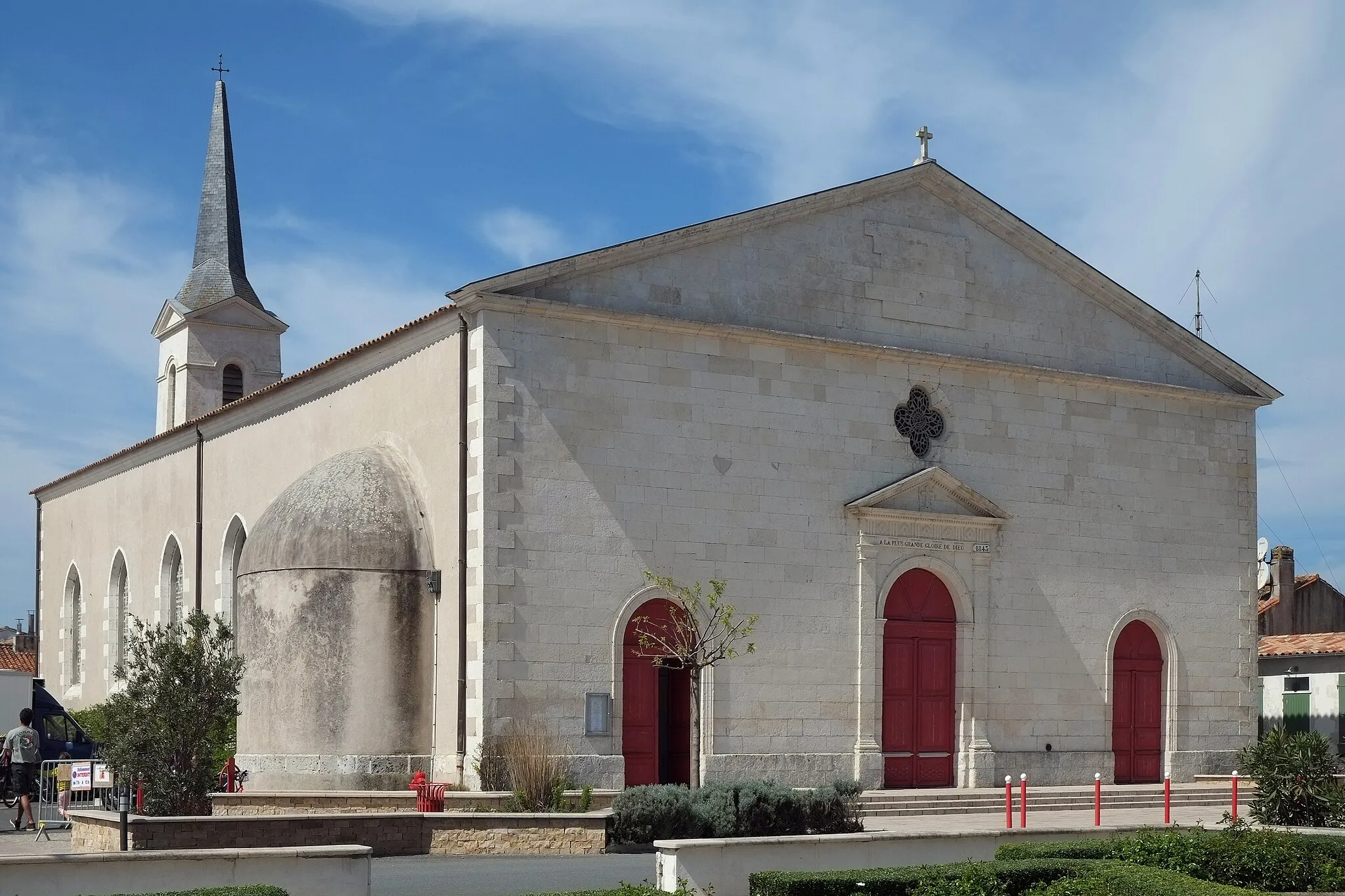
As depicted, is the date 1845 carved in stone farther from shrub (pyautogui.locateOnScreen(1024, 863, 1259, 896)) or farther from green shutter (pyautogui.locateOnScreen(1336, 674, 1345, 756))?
shrub (pyautogui.locateOnScreen(1024, 863, 1259, 896))

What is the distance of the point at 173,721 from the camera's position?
18.3 meters

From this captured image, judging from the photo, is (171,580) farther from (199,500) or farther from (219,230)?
(219,230)

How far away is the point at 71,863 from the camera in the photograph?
12.8 m

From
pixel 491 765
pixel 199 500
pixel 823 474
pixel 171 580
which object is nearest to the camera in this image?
pixel 491 765

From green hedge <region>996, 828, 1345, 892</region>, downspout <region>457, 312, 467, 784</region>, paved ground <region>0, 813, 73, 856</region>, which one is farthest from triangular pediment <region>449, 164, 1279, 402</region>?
green hedge <region>996, 828, 1345, 892</region>

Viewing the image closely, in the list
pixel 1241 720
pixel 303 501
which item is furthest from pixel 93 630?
A: pixel 1241 720

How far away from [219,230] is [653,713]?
2315 centimetres

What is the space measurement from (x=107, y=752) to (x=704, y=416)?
945 cm

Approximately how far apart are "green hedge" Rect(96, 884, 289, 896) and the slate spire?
29.6 metres

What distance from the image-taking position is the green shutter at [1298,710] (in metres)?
32.1

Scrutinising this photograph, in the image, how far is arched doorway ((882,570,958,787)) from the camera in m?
25.1

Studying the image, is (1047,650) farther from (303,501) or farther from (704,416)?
(303,501)

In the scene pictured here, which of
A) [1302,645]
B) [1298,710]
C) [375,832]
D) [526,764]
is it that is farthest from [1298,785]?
[375,832]

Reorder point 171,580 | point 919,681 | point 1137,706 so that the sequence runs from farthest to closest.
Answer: point 171,580, point 1137,706, point 919,681
